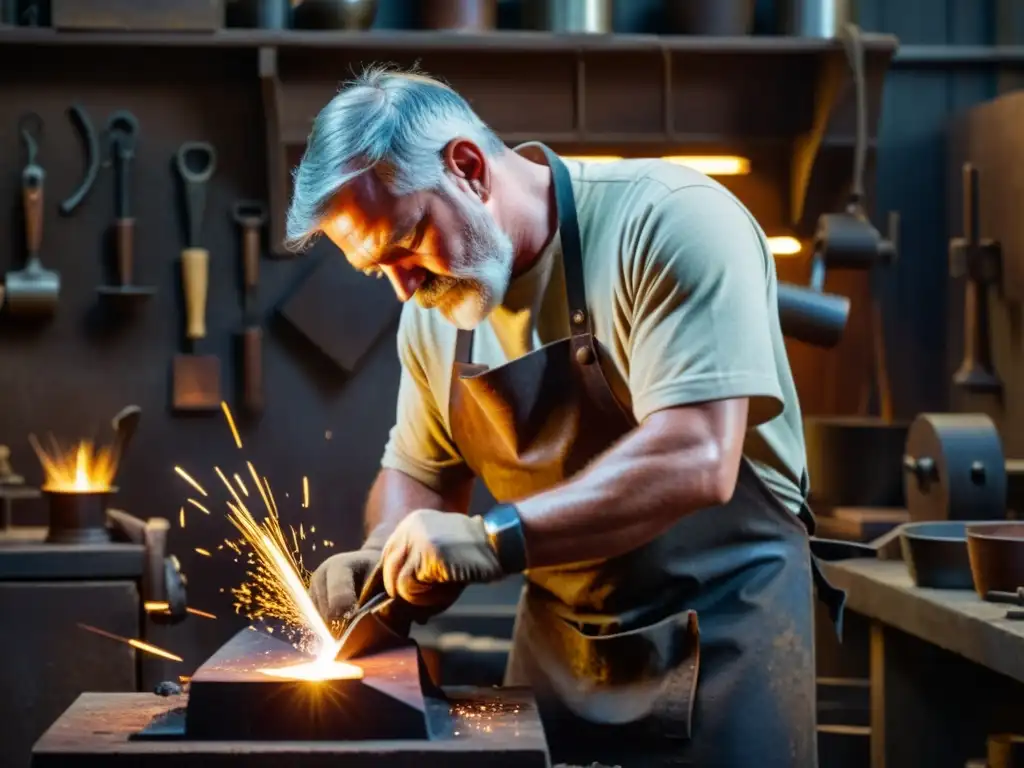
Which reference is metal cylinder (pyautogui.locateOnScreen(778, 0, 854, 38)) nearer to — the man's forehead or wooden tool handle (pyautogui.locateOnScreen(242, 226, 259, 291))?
wooden tool handle (pyautogui.locateOnScreen(242, 226, 259, 291))

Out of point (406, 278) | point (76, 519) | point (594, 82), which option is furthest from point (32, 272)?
point (406, 278)

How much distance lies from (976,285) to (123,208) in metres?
2.25

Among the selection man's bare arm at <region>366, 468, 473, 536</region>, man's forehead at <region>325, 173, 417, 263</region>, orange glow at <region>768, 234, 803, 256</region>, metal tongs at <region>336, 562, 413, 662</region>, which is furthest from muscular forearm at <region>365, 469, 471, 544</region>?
orange glow at <region>768, 234, 803, 256</region>

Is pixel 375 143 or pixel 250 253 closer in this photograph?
pixel 375 143

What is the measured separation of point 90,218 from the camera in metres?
4.09

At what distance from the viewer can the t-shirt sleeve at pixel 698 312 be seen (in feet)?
6.44

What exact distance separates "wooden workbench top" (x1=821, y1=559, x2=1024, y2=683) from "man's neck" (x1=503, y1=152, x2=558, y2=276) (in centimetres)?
104

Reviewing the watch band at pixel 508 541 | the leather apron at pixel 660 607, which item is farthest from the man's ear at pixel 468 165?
the watch band at pixel 508 541

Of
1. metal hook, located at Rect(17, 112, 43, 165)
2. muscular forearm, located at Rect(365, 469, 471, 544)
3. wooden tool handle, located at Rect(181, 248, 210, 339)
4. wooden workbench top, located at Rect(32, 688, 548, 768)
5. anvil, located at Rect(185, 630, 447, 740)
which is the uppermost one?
metal hook, located at Rect(17, 112, 43, 165)

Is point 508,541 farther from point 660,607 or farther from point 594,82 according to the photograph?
point 594,82

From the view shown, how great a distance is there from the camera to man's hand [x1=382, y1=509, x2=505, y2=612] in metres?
1.90

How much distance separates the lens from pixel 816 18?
3891 mm

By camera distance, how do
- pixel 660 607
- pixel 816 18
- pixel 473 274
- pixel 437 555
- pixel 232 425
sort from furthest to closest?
pixel 232 425
pixel 816 18
pixel 660 607
pixel 473 274
pixel 437 555

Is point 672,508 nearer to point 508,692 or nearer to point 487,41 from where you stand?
point 508,692
